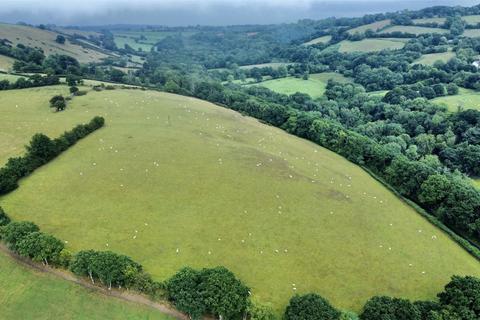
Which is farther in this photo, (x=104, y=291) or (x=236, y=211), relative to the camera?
(x=236, y=211)

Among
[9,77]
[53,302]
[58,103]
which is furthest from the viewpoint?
[9,77]

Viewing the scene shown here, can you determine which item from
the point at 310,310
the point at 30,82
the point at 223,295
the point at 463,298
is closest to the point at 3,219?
the point at 223,295

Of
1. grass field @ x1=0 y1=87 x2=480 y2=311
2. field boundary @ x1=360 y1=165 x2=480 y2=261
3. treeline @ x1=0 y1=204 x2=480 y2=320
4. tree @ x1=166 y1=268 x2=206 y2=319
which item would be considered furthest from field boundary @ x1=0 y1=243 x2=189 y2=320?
field boundary @ x1=360 y1=165 x2=480 y2=261

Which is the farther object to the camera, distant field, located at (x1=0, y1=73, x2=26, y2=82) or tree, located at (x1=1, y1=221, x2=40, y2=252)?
distant field, located at (x1=0, y1=73, x2=26, y2=82)

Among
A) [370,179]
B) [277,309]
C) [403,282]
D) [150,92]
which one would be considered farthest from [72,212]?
[150,92]

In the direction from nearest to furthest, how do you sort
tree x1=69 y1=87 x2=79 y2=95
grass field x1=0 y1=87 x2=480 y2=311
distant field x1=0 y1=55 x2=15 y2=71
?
1. grass field x1=0 y1=87 x2=480 y2=311
2. tree x1=69 y1=87 x2=79 y2=95
3. distant field x1=0 y1=55 x2=15 y2=71

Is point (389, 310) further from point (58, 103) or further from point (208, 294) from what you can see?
point (58, 103)

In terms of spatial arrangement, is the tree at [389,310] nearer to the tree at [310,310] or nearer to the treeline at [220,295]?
the treeline at [220,295]

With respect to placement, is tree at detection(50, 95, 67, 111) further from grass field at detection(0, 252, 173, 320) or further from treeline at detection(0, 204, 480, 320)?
grass field at detection(0, 252, 173, 320)
